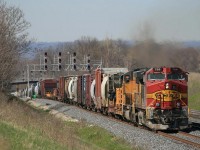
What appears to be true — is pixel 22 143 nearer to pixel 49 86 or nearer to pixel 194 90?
pixel 194 90

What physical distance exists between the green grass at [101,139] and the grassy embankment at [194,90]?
21.3 meters

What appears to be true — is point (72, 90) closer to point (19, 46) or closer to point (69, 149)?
point (19, 46)

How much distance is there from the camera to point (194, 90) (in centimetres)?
5031

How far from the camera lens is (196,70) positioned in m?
48.7

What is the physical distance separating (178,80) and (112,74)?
1026 centimetres

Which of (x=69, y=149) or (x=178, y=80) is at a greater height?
(x=178, y=80)

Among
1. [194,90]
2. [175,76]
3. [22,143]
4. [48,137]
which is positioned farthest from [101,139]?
[194,90]

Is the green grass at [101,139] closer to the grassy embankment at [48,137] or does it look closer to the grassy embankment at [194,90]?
the grassy embankment at [48,137]

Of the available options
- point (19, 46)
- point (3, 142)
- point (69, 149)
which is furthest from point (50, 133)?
point (19, 46)

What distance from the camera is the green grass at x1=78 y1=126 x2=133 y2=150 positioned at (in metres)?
16.7

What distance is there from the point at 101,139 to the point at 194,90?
33121mm

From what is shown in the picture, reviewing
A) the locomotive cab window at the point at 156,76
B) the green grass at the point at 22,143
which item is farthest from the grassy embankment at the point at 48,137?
the locomotive cab window at the point at 156,76

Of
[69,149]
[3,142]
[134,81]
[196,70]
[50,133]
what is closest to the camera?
[3,142]

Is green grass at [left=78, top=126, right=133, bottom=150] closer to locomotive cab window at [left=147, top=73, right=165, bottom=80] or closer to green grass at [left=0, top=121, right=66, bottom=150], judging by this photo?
locomotive cab window at [left=147, top=73, right=165, bottom=80]
